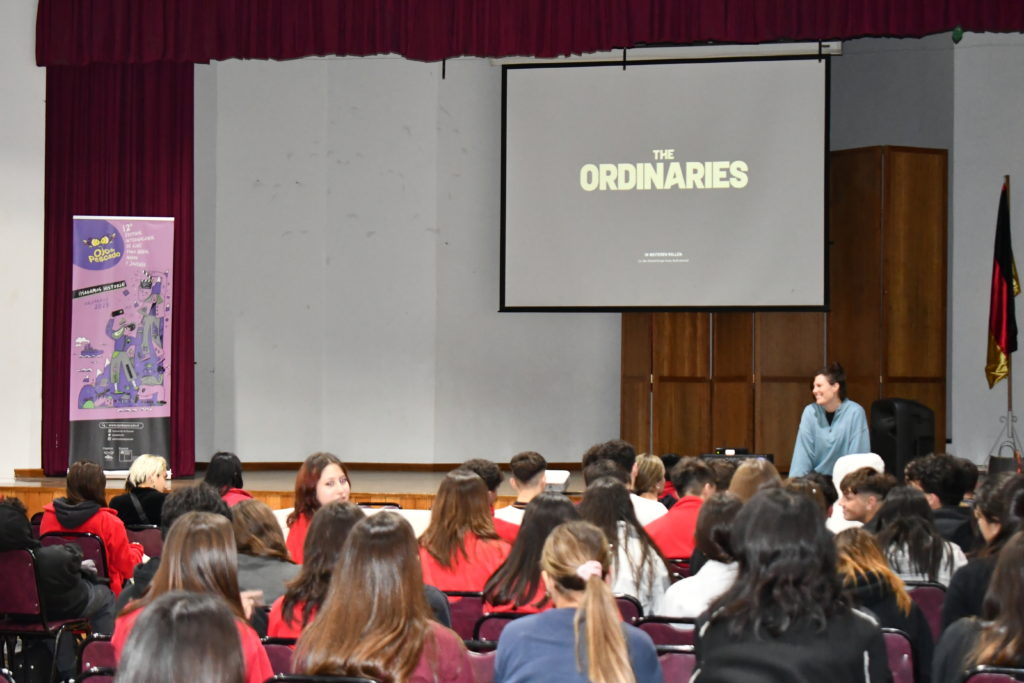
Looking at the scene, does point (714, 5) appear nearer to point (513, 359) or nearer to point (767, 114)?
point (767, 114)

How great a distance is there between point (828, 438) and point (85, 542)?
4.23m

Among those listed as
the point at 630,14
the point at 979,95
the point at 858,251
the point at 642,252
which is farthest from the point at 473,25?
the point at 979,95

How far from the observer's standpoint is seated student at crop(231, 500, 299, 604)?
136 inches

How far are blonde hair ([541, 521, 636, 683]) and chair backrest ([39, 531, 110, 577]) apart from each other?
3.23 m

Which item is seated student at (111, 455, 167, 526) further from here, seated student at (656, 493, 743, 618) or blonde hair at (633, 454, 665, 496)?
seated student at (656, 493, 743, 618)

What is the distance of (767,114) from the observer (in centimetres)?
942

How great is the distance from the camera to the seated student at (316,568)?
301cm

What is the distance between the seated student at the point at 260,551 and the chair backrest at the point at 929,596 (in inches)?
72.0

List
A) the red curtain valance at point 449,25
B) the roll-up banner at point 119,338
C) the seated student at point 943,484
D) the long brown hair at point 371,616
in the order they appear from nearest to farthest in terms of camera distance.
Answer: the long brown hair at point 371,616
the seated student at point 943,484
the red curtain valance at point 449,25
the roll-up banner at point 119,338

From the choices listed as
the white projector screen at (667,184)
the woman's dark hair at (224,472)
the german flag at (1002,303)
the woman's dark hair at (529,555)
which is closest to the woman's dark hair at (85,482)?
the woman's dark hair at (224,472)

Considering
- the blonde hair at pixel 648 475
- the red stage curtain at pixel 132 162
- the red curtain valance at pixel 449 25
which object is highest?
the red curtain valance at pixel 449 25

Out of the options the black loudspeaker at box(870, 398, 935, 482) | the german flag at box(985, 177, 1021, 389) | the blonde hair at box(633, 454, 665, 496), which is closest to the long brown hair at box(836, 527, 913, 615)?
the blonde hair at box(633, 454, 665, 496)

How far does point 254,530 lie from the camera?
353cm

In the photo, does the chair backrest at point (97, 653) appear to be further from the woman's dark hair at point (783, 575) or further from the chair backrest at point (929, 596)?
the chair backrest at point (929, 596)
